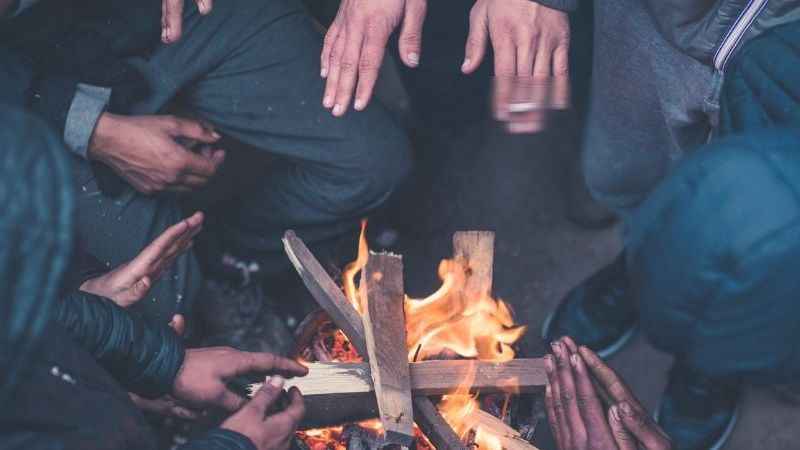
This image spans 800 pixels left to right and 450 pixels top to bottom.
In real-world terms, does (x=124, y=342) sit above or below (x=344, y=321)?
above

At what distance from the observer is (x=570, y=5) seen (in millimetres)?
2207

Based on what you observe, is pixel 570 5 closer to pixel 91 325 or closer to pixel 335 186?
pixel 335 186

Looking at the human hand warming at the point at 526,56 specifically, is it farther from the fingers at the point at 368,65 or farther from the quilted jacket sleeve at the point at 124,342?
the quilted jacket sleeve at the point at 124,342

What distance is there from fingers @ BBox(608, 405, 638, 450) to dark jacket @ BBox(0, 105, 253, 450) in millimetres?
988

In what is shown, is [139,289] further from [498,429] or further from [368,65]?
[498,429]

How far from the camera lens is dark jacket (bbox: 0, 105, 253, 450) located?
1.04m

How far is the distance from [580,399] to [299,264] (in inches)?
35.4

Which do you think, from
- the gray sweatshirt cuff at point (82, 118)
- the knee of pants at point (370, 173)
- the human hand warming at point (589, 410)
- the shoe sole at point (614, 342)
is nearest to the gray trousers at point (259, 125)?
the knee of pants at point (370, 173)

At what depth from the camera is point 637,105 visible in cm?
246

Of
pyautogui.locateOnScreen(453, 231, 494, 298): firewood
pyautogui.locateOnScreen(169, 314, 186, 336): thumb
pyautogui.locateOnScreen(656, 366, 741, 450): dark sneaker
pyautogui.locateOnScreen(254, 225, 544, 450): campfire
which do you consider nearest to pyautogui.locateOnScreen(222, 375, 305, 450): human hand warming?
pyautogui.locateOnScreen(254, 225, 544, 450): campfire

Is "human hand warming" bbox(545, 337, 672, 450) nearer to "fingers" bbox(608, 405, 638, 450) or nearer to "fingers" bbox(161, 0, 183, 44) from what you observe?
"fingers" bbox(608, 405, 638, 450)

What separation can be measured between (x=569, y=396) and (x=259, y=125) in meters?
1.41

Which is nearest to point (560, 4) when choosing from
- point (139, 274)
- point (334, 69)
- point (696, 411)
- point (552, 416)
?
point (334, 69)

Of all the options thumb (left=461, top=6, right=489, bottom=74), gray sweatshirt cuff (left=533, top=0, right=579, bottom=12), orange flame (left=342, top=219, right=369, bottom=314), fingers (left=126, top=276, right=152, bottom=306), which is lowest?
orange flame (left=342, top=219, right=369, bottom=314)
